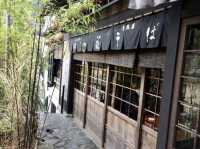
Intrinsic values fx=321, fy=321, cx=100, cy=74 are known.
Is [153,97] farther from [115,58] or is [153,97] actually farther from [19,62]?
[19,62]

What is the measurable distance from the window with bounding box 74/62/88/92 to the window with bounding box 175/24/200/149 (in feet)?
24.0

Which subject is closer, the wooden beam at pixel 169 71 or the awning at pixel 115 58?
the wooden beam at pixel 169 71

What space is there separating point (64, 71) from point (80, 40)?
3.99 m

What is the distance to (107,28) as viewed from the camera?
8.61 meters

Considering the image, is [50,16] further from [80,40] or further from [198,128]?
[80,40]

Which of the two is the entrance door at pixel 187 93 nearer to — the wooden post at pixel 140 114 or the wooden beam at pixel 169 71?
the wooden beam at pixel 169 71

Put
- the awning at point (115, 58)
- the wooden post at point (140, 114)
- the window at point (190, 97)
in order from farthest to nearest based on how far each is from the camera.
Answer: the awning at point (115, 58) < the wooden post at point (140, 114) < the window at point (190, 97)

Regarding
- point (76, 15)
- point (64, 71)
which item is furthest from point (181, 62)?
point (64, 71)

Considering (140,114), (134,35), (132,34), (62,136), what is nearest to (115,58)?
(132,34)

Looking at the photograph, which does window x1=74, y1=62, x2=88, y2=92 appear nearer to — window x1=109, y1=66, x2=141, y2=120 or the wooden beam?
window x1=109, y1=66, x2=141, y2=120

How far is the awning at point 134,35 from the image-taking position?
217 inches

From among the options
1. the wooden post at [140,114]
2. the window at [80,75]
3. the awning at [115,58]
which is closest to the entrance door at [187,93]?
the wooden post at [140,114]

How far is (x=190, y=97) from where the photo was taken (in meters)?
4.70

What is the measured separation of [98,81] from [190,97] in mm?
5760
